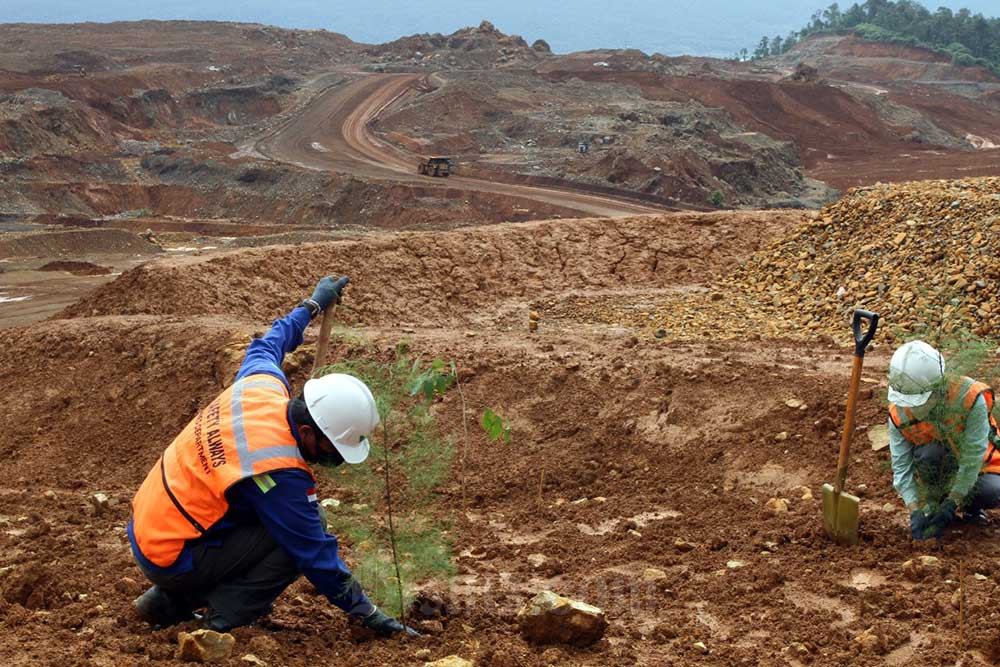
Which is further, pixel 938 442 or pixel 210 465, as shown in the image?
pixel 938 442

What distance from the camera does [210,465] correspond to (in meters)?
4.28

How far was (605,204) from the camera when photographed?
3128 centimetres

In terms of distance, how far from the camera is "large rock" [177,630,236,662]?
419cm

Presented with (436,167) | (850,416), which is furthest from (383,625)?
(436,167)

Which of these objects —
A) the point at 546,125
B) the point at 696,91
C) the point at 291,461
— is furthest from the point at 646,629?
the point at 696,91

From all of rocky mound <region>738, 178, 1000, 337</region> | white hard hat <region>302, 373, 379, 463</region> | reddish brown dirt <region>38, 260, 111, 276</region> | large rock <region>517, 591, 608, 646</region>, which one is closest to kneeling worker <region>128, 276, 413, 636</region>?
white hard hat <region>302, 373, 379, 463</region>

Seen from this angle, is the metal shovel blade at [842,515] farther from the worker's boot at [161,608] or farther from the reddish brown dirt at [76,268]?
the reddish brown dirt at [76,268]

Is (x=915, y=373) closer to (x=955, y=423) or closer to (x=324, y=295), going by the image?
(x=955, y=423)

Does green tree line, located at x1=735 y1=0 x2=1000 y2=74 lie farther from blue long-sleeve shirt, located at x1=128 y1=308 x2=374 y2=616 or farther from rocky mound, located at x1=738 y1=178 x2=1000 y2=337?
blue long-sleeve shirt, located at x1=128 y1=308 x2=374 y2=616

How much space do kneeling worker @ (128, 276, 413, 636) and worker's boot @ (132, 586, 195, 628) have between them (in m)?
0.01

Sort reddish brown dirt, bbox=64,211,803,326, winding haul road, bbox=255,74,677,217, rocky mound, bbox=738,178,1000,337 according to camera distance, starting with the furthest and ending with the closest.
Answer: winding haul road, bbox=255,74,677,217
reddish brown dirt, bbox=64,211,803,326
rocky mound, bbox=738,178,1000,337

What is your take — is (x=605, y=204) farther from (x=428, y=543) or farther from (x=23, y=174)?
(x=428, y=543)

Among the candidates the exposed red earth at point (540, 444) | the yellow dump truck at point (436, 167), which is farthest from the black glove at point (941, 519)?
the yellow dump truck at point (436, 167)

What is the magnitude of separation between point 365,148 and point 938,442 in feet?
121
